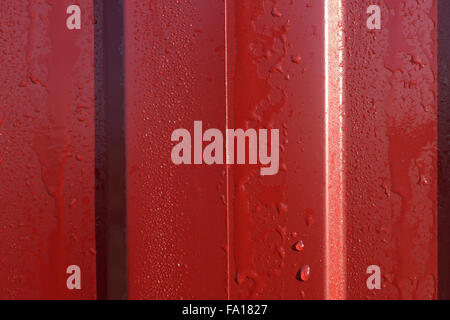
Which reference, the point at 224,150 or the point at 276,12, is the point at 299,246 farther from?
the point at 276,12

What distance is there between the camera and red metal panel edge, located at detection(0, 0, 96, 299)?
2.28 ft

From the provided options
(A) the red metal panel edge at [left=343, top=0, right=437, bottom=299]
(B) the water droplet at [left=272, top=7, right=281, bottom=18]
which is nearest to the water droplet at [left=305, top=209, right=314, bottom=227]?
(A) the red metal panel edge at [left=343, top=0, right=437, bottom=299]

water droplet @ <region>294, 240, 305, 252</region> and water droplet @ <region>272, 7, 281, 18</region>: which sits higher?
water droplet @ <region>272, 7, 281, 18</region>

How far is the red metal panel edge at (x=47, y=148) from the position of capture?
70cm

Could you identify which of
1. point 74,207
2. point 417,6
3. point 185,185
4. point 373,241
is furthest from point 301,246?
point 417,6

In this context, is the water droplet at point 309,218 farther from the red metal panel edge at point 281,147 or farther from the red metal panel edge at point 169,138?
the red metal panel edge at point 169,138

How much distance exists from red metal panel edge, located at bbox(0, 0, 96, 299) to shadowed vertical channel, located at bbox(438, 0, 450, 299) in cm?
96

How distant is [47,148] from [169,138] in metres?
0.34

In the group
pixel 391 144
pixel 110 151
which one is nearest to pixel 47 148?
pixel 110 151

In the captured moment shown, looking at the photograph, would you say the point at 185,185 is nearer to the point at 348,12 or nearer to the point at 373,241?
the point at 373,241

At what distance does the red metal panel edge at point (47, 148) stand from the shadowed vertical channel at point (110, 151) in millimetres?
23

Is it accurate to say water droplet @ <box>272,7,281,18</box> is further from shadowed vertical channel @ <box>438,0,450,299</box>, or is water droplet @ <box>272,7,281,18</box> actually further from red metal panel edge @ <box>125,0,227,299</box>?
shadowed vertical channel @ <box>438,0,450,299</box>

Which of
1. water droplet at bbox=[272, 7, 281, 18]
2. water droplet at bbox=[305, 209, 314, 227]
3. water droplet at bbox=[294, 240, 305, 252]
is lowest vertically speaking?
water droplet at bbox=[294, 240, 305, 252]

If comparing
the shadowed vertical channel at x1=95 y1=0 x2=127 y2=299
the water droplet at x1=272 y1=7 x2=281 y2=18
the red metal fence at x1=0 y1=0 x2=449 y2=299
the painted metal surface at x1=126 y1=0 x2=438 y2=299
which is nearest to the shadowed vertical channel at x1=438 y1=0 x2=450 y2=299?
the red metal fence at x1=0 y1=0 x2=449 y2=299
